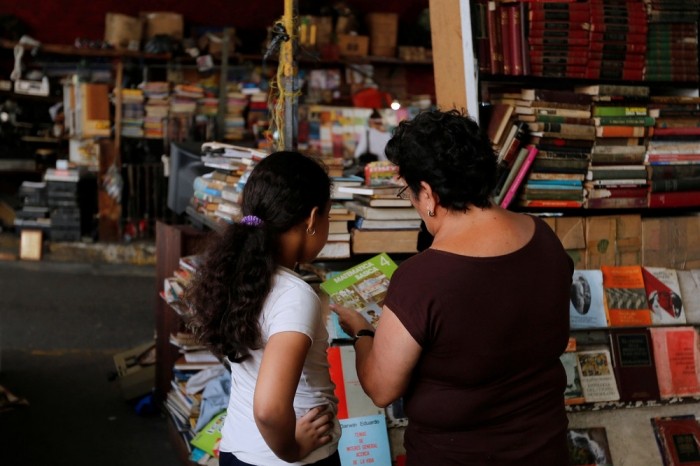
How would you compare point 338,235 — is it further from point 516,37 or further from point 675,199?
point 675,199

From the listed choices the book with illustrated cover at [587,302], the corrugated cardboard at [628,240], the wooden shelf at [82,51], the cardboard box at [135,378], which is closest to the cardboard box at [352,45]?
the wooden shelf at [82,51]

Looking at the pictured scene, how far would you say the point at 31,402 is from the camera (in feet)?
16.0

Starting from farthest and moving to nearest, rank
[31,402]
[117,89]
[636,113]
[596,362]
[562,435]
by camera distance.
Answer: [117,89], [31,402], [636,113], [596,362], [562,435]

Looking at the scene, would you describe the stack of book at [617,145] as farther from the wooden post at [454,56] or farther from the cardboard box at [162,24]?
the cardboard box at [162,24]

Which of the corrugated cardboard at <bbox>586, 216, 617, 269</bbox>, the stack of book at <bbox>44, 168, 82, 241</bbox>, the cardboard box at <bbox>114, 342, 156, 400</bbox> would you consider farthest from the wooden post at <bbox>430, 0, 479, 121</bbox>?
A: the stack of book at <bbox>44, 168, 82, 241</bbox>

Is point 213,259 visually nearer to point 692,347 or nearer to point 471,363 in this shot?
point 471,363

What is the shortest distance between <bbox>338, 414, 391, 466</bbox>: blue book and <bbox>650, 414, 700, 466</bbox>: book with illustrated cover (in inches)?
44.2

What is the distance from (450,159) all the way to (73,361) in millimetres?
4589

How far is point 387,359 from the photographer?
1.83m

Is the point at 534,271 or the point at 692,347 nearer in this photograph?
the point at 534,271

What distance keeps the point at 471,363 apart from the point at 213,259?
0.62 metres

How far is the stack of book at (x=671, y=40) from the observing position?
3.54m

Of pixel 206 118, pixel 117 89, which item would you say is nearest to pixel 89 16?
pixel 117 89

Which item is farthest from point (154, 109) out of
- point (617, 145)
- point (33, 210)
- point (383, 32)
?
point (617, 145)
